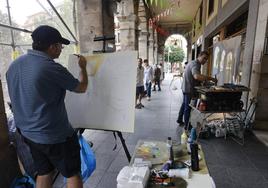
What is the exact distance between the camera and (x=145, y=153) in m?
1.76

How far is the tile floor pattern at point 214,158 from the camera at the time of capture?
2.09m

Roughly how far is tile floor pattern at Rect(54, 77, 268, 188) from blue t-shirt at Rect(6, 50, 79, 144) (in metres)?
1.03

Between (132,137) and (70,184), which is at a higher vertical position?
(70,184)

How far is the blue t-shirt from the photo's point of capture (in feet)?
4.14

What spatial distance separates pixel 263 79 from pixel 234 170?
1676mm

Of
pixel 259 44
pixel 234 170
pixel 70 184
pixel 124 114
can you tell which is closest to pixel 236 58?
pixel 259 44

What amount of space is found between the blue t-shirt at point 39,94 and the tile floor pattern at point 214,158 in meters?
1.03

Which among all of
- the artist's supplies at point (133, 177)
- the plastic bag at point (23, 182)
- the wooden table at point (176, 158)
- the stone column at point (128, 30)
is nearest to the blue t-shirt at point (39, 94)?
the artist's supplies at point (133, 177)

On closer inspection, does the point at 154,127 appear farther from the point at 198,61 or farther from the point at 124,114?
the point at 124,114

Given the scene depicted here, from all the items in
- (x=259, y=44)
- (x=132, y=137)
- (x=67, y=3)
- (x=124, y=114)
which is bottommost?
(x=132, y=137)

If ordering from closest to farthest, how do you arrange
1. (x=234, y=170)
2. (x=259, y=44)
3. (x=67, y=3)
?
(x=234, y=170) → (x=259, y=44) → (x=67, y=3)

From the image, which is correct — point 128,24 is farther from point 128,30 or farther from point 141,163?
point 141,163

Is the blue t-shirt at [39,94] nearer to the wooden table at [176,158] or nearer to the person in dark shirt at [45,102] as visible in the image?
the person in dark shirt at [45,102]

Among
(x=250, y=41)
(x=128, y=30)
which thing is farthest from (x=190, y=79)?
(x=128, y=30)
